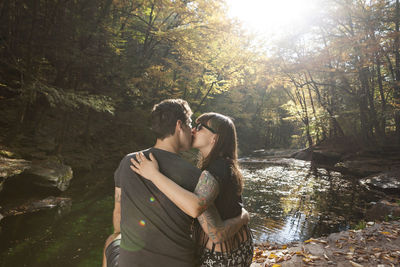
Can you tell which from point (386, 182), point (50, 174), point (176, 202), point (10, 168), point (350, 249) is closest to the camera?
point (176, 202)

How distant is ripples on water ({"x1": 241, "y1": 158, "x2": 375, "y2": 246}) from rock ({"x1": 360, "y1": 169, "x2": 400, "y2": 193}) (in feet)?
1.89

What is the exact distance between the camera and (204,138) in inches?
83.1

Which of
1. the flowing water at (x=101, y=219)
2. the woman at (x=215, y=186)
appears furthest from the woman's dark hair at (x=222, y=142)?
the flowing water at (x=101, y=219)

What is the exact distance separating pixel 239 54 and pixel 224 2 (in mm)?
4464

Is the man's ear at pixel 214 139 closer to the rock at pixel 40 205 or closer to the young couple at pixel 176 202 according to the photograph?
the young couple at pixel 176 202

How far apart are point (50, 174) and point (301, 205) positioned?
27.1ft

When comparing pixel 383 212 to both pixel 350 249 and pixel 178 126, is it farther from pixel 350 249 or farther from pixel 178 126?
pixel 178 126

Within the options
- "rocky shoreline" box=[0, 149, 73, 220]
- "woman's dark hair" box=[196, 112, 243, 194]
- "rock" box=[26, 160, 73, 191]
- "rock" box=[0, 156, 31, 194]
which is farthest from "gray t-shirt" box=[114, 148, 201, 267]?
"rock" box=[26, 160, 73, 191]

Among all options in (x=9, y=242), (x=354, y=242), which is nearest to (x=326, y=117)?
(x=354, y=242)

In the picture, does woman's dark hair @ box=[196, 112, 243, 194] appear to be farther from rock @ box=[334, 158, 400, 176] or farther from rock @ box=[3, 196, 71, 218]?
Result: rock @ box=[334, 158, 400, 176]

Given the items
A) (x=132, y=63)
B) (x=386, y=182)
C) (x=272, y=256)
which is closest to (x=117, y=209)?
(x=272, y=256)

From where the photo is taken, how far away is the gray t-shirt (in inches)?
66.7

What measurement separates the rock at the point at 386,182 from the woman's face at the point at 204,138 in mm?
Answer: 11158

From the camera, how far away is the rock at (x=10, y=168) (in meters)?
5.82
